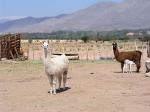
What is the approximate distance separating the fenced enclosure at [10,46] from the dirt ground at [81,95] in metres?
15.7

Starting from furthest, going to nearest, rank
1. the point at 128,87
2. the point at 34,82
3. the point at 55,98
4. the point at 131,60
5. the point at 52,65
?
the point at 131,60 < the point at 34,82 < the point at 128,87 < the point at 52,65 < the point at 55,98

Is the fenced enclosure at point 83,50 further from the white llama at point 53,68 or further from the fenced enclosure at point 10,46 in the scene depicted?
the white llama at point 53,68

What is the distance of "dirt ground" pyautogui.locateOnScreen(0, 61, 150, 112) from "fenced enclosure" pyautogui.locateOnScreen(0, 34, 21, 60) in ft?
51.6

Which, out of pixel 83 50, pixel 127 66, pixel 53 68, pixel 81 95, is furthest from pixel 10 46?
pixel 81 95

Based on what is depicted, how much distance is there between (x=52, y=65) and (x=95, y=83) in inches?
117

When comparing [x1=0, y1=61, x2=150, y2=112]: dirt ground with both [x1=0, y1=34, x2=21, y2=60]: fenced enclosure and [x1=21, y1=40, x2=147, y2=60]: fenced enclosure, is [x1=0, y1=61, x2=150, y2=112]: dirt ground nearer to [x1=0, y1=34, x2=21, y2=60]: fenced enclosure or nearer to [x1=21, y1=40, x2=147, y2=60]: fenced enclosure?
[x1=21, y1=40, x2=147, y2=60]: fenced enclosure

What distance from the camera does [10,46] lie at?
39500 millimetres

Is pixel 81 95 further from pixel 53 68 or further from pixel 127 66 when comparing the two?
pixel 127 66

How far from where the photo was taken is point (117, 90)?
1739 centimetres

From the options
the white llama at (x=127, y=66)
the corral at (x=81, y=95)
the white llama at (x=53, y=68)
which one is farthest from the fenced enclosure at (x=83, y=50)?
the white llama at (x=53, y=68)

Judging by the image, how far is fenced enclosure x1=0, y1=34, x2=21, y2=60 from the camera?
38737 millimetres

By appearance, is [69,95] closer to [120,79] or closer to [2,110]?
[2,110]

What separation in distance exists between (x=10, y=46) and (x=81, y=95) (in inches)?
938

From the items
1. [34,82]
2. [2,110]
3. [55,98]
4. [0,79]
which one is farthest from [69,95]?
[0,79]
